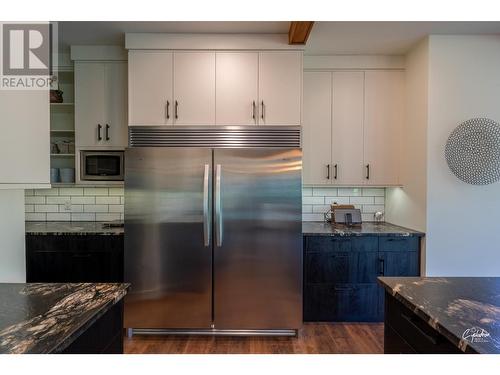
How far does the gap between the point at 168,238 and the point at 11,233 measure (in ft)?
3.48

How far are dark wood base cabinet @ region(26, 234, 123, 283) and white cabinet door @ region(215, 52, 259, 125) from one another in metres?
1.40

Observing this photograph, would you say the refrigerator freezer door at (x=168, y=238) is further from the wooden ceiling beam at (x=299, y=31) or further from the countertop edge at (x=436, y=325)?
the countertop edge at (x=436, y=325)

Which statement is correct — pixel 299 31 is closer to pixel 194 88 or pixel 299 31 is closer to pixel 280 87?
pixel 280 87

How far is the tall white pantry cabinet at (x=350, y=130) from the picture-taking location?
10.2ft

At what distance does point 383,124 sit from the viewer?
3.12m

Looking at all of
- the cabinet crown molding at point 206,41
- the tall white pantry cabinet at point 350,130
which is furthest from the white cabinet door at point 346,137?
the cabinet crown molding at point 206,41

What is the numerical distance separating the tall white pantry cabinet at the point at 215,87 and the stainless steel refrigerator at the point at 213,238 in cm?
38

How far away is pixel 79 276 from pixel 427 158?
308cm

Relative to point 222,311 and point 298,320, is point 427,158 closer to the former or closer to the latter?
point 298,320

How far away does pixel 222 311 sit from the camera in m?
2.54

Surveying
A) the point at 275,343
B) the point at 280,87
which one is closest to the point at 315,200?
the point at 280,87

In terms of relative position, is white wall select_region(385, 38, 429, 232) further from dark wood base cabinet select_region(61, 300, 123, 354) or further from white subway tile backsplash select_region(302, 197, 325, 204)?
dark wood base cabinet select_region(61, 300, 123, 354)

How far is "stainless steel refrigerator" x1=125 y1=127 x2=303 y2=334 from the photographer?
97.8 inches

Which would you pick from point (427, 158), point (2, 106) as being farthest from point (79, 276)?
point (427, 158)
